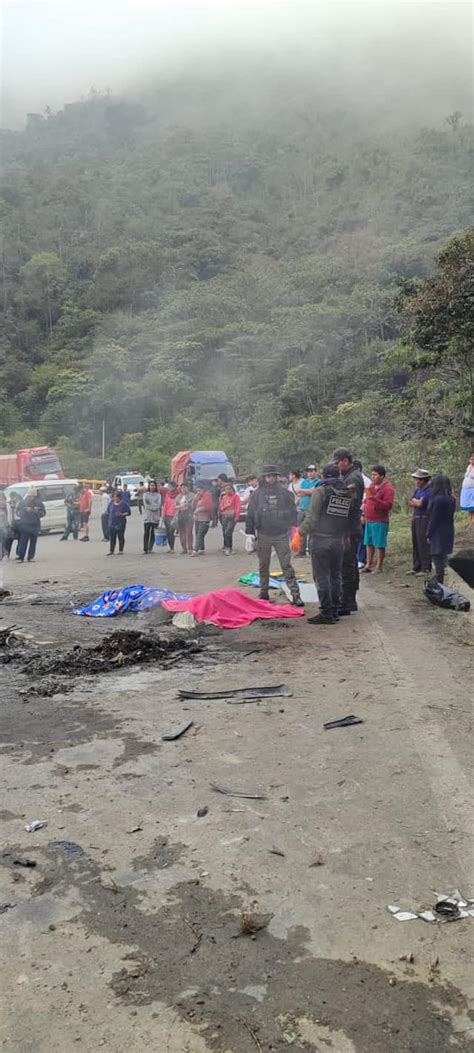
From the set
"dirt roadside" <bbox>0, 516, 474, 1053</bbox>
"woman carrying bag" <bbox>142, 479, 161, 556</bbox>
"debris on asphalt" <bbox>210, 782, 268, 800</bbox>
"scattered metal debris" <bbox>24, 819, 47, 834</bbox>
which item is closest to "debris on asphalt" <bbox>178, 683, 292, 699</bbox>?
"dirt roadside" <bbox>0, 516, 474, 1053</bbox>

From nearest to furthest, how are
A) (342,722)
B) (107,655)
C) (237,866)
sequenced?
(237,866), (342,722), (107,655)

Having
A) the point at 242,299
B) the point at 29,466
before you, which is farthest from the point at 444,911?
the point at 242,299

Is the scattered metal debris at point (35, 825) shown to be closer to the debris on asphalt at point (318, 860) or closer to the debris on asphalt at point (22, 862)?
the debris on asphalt at point (22, 862)

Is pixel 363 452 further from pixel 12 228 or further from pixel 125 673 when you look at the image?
pixel 12 228

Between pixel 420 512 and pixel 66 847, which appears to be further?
pixel 420 512

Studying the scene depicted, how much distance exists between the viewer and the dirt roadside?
2.40m

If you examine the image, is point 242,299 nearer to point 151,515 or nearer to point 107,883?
point 151,515

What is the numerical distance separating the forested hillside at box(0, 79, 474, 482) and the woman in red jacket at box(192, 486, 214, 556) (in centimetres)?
500

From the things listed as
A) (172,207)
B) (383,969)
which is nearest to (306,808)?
(383,969)

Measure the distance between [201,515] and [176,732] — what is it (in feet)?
35.2

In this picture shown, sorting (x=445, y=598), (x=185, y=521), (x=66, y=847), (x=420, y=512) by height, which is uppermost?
(x=420, y=512)

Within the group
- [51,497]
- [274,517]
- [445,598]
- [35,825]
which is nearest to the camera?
[35,825]

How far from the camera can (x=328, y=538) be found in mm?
8664

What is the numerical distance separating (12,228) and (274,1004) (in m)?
112
